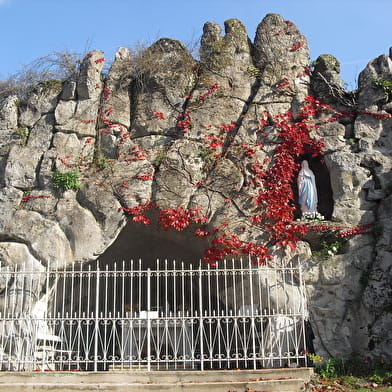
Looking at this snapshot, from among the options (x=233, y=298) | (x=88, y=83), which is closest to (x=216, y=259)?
(x=233, y=298)

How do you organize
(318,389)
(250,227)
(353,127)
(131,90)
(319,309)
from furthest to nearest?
(131,90) → (353,127) → (250,227) → (319,309) → (318,389)

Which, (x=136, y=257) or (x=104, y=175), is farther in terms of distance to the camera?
(x=136, y=257)

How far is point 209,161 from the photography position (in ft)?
37.1

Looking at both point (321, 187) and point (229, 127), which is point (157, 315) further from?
point (321, 187)

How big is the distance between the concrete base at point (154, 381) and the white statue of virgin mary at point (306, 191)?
3.39 m

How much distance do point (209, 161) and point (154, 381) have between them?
4.56 m

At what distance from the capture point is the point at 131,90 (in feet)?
40.8

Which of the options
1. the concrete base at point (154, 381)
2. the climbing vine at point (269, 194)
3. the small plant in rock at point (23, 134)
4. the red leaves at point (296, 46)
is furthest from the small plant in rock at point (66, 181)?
the red leaves at point (296, 46)

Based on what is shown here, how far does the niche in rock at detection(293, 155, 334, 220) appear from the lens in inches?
451

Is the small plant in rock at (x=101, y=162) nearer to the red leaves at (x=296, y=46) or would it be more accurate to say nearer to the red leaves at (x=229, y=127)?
the red leaves at (x=229, y=127)

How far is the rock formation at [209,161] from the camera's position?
1025cm

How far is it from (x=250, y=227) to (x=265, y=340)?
210 centimetres

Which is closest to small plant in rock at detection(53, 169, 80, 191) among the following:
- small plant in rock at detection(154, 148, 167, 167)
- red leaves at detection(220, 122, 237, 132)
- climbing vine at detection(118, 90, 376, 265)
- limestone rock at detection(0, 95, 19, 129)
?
climbing vine at detection(118, 90, 376, 265)

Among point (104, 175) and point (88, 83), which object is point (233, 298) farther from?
point (88, 83)
